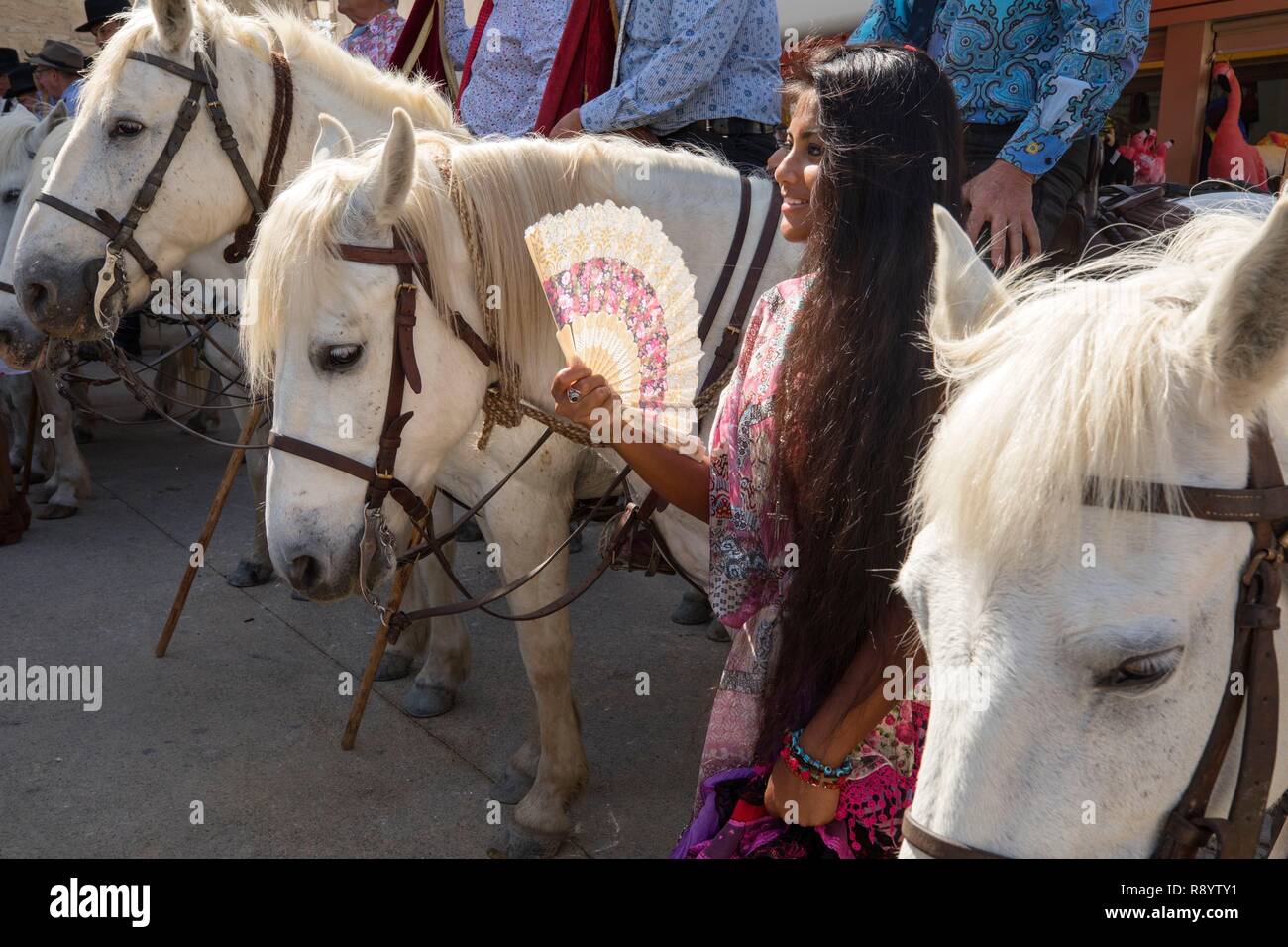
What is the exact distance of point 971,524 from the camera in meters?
1.06

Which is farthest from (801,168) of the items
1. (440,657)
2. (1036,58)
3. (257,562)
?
(257,562)

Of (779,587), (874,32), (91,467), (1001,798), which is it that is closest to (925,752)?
(1001,798)

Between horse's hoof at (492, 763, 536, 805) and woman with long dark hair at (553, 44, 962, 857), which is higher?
woman with long dark hair at (553, 44, 962, 857)

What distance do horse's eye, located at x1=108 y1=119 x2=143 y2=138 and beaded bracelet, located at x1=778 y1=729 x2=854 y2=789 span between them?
2.94 m

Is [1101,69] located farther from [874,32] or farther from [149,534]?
[149,534]

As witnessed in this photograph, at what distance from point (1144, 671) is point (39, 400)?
6.74 meters

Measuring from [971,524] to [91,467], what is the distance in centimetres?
745

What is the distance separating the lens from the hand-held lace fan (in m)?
1.85

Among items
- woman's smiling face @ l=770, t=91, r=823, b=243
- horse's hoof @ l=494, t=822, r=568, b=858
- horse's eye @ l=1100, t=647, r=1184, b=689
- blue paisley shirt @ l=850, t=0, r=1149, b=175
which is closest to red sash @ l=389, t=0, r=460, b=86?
blue paisley shirt @ l=850, t=0, r=1149, b=175

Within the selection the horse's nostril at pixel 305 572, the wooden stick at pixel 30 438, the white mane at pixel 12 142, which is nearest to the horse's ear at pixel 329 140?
the horse's nostril at pixel 305 572

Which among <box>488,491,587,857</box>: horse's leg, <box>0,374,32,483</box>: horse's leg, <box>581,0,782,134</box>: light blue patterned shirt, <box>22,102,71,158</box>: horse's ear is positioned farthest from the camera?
<box>0,374,32,483</box>: horse's leg

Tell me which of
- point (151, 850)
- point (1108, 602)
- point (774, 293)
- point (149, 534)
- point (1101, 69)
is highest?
point (1101, 69)

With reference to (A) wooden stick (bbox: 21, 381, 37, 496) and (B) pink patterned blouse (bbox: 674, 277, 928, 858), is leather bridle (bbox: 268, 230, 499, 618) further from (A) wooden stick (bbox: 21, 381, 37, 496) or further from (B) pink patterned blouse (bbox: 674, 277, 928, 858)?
(A) wooden stick (bbox: 21, 381, 37, 496)

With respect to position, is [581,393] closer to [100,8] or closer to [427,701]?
[427,701]
